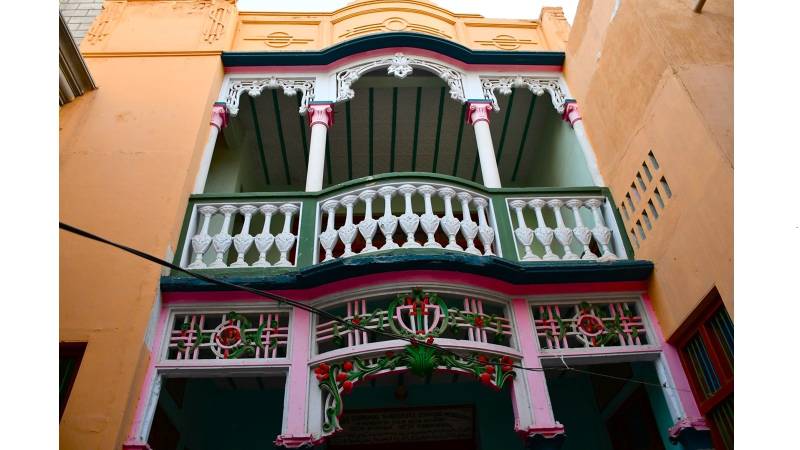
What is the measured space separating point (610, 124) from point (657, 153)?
1.15 m

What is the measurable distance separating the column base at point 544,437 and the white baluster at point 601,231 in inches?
69.7

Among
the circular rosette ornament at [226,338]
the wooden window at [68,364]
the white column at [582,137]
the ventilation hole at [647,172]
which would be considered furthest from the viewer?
the white column at [582,137]

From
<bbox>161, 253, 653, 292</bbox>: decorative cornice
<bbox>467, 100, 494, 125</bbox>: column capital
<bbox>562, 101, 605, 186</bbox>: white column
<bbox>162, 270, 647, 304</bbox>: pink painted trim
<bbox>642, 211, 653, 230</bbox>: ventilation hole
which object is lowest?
<bbox>162, 270, 647, 304</bbox>: pink painted trim

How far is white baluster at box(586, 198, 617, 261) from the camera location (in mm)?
5550

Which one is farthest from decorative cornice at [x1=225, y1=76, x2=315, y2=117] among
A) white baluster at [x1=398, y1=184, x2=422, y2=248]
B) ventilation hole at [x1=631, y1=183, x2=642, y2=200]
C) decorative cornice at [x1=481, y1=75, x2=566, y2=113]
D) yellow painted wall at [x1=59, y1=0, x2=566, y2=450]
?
ventilation hole at [x1=631, y1=183, x2=642, y2=200]

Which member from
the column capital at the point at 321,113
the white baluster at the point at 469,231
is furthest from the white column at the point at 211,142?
the white baluster at the point at 469,231

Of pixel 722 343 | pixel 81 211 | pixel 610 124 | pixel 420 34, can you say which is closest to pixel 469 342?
pixel 722 343

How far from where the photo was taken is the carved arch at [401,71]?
7.37 meters

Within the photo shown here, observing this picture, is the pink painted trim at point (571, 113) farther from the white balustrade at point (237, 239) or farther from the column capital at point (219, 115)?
the column capital at point (219, 115)

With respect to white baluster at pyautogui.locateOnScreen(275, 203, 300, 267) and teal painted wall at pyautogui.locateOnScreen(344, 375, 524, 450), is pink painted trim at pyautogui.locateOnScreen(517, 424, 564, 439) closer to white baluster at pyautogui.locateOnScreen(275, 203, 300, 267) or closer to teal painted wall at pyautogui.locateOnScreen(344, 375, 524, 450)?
teal painted wall at pyautogui.locateOnScreen(344, 375, 524, 450)

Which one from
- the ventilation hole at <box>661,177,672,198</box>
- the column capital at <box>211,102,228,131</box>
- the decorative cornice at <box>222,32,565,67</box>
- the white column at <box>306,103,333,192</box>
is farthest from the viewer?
the decorative cornice at <box>222,32,565,67</box>

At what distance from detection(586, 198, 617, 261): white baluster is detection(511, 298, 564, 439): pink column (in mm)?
970

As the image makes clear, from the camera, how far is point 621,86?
5.86 m
